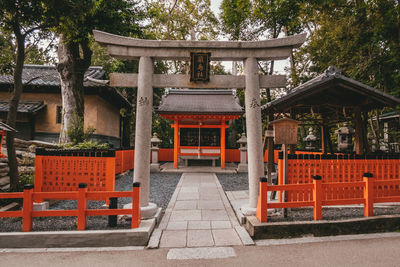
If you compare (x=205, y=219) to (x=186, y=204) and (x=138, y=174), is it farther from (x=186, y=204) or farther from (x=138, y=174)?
(x=138, y=174)

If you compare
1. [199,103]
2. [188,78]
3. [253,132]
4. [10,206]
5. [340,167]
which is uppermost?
[199,103]

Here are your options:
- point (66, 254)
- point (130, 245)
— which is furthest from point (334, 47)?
point (66, 254)

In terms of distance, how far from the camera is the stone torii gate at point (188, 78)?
467 centimetres

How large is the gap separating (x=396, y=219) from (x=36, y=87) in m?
17.2

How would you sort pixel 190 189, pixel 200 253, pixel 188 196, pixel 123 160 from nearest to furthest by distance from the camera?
pixel 200 253 → pixel 188 196 → pixel 190 189 → pixel 123 160

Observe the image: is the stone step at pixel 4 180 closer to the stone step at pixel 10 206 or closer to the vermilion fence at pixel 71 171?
the stone step at pixel 10 206

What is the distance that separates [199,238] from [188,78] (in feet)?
11.2

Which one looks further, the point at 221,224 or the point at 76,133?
the point at 76,133

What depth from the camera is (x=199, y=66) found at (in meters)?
4.77

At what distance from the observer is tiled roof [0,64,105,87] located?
12789 millimetres

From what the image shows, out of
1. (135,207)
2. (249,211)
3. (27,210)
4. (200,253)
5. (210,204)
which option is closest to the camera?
(200,253)

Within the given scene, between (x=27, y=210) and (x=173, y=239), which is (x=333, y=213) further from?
(x=27, y=210)

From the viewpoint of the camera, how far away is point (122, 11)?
9.04 m

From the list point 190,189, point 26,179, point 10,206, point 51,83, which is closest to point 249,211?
point 190,189
